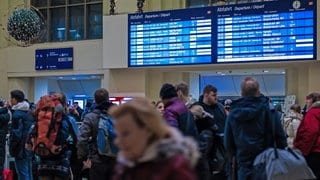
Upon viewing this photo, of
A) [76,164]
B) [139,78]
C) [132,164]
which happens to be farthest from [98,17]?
[132,164]

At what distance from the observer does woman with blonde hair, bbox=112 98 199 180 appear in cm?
203

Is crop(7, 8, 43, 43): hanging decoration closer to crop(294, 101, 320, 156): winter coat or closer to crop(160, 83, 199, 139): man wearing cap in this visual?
crop(160, 83, 199, 139): man wearing cap

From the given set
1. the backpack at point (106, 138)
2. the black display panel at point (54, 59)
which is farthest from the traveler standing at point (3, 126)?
the black display panel at point (54, 59)

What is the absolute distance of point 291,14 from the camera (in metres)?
10.5

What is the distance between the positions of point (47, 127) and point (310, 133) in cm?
268

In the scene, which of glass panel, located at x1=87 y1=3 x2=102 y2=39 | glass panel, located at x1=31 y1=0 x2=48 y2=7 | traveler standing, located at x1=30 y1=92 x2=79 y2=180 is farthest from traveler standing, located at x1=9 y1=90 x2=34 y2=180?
glass panel, located at x1=31 y1=0 x2=48 y2=7

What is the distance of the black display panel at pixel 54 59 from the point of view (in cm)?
1393

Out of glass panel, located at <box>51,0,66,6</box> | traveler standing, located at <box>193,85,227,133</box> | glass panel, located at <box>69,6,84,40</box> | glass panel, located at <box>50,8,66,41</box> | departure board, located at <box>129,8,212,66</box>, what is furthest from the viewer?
glass panel, located at <box>51,0,66,6</box>

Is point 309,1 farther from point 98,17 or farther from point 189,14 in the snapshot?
point 98,17

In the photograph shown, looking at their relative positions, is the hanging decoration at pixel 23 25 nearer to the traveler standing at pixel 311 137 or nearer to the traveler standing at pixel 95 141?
the traveler standing at pixel 95 141

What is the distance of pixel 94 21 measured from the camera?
14.1 m

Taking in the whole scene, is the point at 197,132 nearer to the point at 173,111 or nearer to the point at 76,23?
the point at 173,111

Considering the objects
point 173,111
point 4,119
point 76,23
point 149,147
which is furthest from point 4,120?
point 76,23

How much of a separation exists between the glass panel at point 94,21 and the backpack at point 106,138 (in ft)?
28.9
